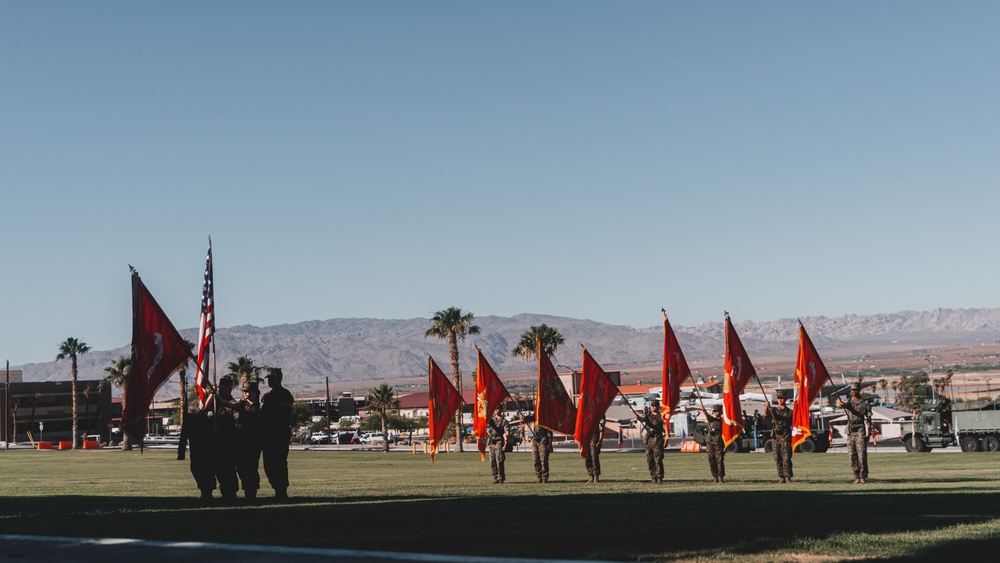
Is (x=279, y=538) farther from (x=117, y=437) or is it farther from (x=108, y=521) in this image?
(x=117, y=437)

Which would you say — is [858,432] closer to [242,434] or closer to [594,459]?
[594,459]

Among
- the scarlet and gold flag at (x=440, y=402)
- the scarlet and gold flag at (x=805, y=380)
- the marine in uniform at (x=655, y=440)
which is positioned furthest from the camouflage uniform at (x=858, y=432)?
the scarlet and gold flag at (x=440, y=402)

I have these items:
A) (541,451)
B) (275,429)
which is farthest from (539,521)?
(541,451)

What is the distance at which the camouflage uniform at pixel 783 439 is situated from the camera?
24.4 m

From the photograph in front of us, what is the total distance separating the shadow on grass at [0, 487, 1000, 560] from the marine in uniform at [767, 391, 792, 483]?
6219 millimetres

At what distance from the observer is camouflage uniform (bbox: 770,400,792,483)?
2444 cm

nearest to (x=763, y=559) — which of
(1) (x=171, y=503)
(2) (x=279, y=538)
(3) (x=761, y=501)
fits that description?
(2) (x=279, y=538)

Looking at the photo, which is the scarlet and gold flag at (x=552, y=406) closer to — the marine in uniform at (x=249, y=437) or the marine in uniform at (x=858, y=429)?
the marine in uniform at (x=858, y=429)

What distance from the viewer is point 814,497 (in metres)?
→ 17.9

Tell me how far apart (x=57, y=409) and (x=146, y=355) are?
146 metres

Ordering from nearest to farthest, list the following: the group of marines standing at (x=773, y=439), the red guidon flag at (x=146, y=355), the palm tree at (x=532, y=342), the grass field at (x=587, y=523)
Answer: the grass field at (x=587, y=523), the red guidon flag at (x=146, y=355), the group of marines standing at (x=773, y=439), the palm tree at (x=532, y=342)

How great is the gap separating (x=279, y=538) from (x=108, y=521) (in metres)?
3.43

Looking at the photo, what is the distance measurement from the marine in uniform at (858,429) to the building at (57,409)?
128m

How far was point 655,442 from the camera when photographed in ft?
81.5
